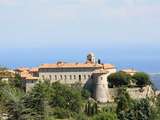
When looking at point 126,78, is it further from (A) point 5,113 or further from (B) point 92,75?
(A) point 5,113

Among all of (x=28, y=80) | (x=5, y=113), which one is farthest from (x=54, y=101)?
(x=5, y=113)

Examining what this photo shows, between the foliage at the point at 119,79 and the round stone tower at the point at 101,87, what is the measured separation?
0.54 metres

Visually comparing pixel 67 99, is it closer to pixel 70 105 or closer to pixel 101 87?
pixel 70 105

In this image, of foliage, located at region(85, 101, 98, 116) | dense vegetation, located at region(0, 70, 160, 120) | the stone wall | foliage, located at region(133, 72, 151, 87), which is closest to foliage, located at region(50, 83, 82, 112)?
dense vegetation, located at region(0, 70, 160, 120)

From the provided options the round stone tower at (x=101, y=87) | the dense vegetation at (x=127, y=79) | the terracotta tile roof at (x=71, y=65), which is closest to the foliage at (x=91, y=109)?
the round stone tower at (x=101, y=87)

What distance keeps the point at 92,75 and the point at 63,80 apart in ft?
10.2

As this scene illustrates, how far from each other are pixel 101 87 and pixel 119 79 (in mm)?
1754

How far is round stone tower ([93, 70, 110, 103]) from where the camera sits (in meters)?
65.7

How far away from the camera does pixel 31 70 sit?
73000 mm

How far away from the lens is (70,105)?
58.2 metres

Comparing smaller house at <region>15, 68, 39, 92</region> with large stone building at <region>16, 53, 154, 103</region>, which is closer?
large stone building at <region>16, 53, 154, 103</region>

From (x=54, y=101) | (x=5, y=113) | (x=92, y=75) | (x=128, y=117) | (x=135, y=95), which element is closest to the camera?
(x=5, y=113)

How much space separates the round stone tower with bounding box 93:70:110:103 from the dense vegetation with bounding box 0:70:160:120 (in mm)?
815

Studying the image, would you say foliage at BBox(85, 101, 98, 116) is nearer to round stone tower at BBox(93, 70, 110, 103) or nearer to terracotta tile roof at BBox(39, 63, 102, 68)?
round stone tower at BBox(93, 70, 110, 103)
